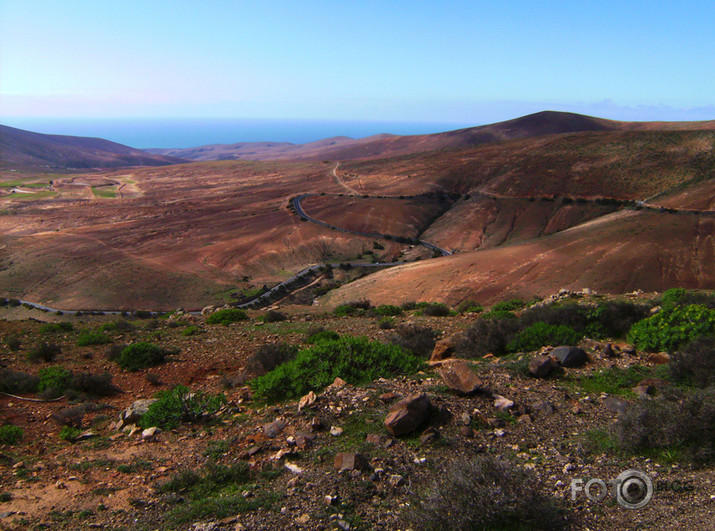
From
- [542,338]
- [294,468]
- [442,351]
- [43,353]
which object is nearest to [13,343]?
[43,353]

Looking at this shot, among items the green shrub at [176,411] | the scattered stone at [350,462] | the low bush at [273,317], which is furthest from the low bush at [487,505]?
the low bush at [273,317]

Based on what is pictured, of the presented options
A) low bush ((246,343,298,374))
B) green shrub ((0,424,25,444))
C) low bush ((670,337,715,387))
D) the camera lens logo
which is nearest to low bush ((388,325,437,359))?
low bush ((246,343,298,374))

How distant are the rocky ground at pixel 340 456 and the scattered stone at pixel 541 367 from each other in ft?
0.49

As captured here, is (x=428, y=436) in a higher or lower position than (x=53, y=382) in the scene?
higher

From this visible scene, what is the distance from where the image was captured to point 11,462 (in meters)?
6.46

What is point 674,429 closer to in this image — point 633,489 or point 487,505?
point 633,489

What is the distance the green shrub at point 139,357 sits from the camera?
11281 mm

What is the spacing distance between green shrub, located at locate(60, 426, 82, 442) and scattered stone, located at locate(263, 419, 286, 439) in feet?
11.6

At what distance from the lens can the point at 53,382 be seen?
969 cm

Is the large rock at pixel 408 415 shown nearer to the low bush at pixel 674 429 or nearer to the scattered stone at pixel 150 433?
the low bush at pixel 674 429

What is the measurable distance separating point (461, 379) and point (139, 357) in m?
8.59

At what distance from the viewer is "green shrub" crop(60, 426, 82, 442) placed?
7512 mm

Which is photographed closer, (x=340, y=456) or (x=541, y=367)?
(x=340, y=456)

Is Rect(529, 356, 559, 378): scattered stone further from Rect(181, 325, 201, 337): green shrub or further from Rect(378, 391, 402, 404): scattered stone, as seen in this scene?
Rect(181, 325, 201, 337): green shrub
